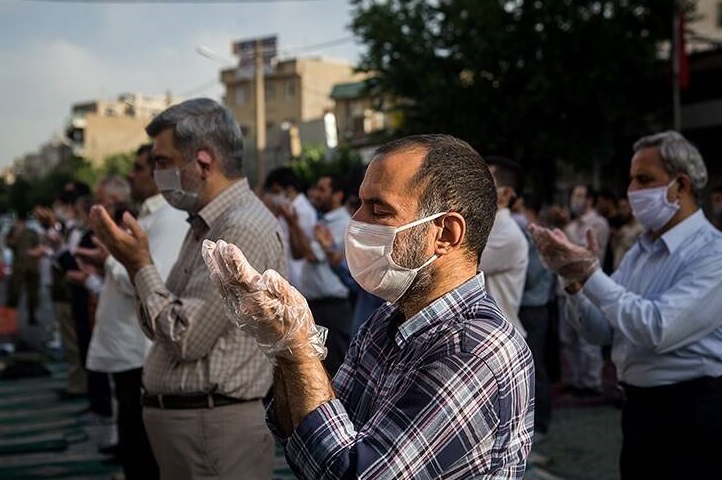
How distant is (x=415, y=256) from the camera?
1931 mm

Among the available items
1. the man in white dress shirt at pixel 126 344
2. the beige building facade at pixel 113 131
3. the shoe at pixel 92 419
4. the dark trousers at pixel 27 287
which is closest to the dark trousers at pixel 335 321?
the shoe at pixel 92 419

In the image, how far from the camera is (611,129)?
16.3m

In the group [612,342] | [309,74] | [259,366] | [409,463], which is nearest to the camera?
[409,463]

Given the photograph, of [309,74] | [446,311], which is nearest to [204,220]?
[446,311]

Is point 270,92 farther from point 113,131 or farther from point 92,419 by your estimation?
point 92,419

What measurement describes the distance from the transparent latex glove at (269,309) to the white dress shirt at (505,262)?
3.46 m

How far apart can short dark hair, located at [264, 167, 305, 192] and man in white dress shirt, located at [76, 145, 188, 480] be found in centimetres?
344

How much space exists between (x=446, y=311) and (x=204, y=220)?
67.3 inches

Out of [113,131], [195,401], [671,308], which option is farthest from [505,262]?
[113,131]

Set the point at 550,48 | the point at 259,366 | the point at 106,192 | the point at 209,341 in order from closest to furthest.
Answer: the point at 209,341
the point at 259,366
the point at 106,192
the point at 550,48

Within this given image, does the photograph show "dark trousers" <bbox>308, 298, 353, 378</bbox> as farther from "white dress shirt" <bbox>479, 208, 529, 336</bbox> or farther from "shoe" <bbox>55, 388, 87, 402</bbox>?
"shoe" <bbox>55, 388, 87, 402</bbox>

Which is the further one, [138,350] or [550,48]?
[550,48]

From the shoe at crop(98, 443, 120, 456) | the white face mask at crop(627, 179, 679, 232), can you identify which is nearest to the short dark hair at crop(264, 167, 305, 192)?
the shoe at crop(98, 443, 120, 456)

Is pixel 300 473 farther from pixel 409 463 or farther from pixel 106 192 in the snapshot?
pixel 106 192
